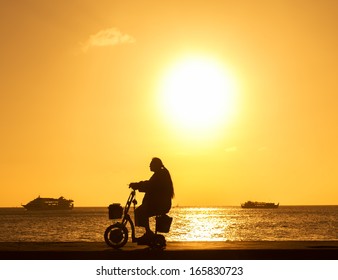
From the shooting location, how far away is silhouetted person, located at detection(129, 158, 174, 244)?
41.4ft

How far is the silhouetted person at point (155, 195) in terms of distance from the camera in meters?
12.6

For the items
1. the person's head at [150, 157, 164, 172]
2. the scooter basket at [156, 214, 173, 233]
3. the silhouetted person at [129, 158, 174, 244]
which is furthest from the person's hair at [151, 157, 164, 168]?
the scooter basket at [156, 214, 173, 233]

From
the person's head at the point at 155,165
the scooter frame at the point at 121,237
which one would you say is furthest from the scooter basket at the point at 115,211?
the person's head at the point at 155,165

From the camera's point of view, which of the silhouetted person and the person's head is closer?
the silhouetted person

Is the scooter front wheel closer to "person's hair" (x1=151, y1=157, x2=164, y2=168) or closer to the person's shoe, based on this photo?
the person's shoe

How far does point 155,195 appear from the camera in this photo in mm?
12602

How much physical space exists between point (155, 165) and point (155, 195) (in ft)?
1.87

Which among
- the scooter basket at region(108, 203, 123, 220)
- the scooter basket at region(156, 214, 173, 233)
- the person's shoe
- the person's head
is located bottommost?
the person's shoe

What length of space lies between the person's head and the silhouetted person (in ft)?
0.25
